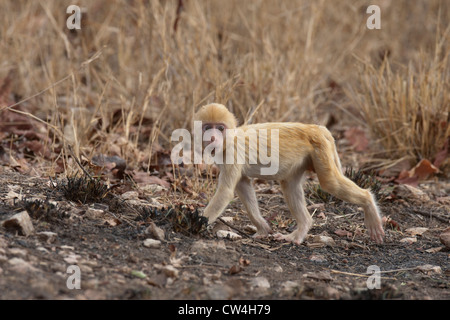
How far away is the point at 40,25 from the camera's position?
1037 centimetres

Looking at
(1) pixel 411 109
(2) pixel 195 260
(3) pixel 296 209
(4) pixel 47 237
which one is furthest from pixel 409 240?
(4) pixel 47 237

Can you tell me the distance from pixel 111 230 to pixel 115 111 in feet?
11.5

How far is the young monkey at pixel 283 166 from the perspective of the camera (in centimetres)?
484

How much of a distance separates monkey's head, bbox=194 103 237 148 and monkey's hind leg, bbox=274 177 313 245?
876mm

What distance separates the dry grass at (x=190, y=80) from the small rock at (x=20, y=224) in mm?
1749

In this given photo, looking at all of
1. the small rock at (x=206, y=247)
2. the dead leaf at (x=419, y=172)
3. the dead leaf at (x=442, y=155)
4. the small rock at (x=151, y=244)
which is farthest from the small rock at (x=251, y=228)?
the dead leaf at (x=442, y=155)

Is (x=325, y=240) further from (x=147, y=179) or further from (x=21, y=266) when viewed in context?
(x=21, y=266)

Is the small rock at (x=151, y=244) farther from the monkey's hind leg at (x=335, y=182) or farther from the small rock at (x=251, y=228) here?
the monkey's hind leg at (x=335, y=182)

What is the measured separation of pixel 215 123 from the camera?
188 inches

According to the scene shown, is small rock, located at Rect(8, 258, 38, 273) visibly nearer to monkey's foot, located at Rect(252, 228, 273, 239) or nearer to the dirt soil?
the dirt soil

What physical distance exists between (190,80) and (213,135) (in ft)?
11.2

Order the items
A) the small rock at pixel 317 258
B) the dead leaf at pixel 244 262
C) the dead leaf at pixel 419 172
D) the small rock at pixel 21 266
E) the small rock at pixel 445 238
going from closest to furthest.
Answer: the small rock at pixel 21 266 < the dead leaf at pixel 244 262 < the small rock at pixel 317 258 < the small rock at pixel 445 238 < the dead leaf at pixel 419 172
